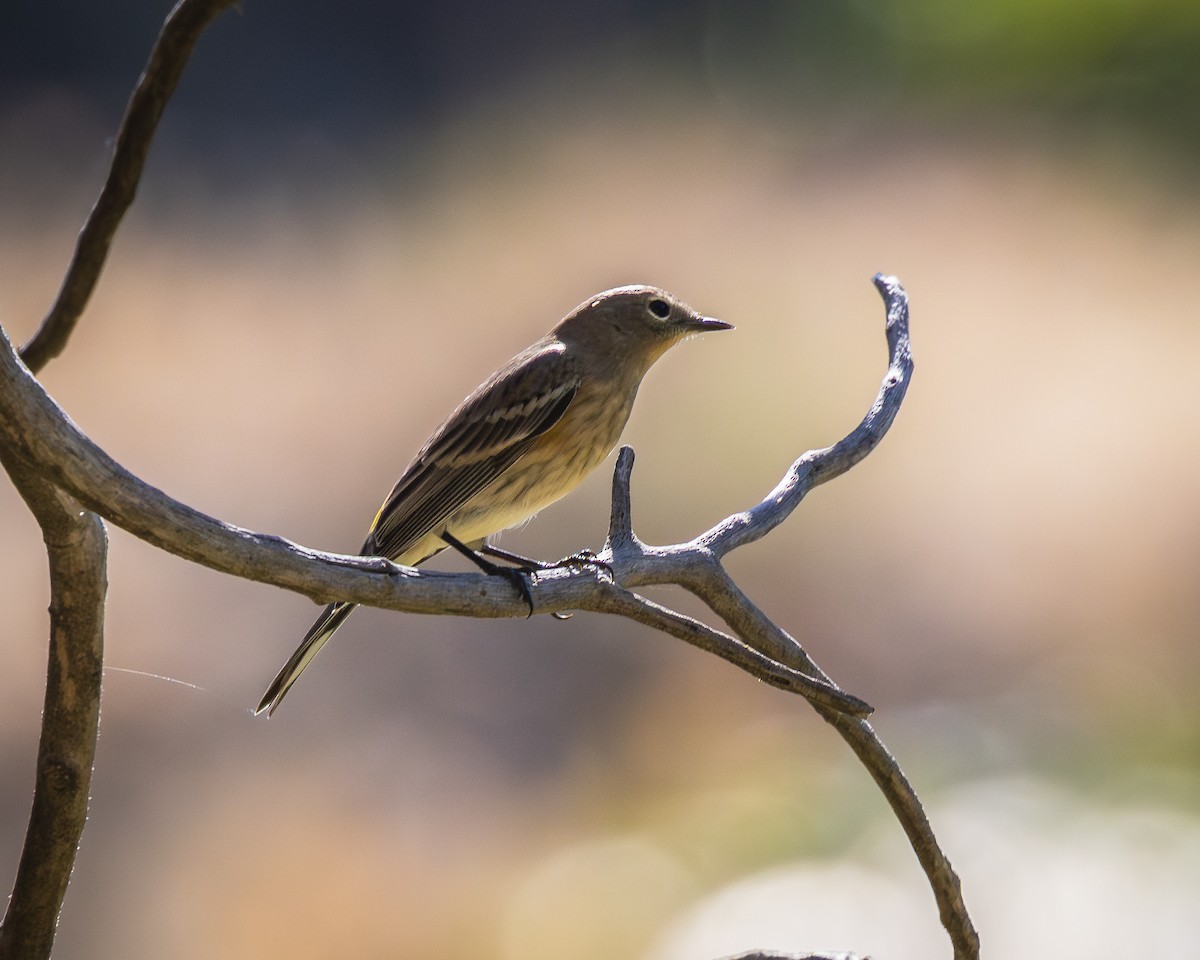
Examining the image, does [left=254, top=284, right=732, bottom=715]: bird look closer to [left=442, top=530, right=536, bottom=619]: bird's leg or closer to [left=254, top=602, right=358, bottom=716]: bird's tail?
[left=442, top=530, right=536, bottom=619]: bird's leg

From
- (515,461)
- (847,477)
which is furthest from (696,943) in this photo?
(847,477)

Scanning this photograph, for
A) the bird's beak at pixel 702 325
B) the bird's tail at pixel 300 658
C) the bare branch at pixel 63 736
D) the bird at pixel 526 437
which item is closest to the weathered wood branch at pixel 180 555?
the bare branch at pixel 63 736

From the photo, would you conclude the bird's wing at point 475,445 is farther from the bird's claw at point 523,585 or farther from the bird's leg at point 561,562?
the bird's claw at point 523,585

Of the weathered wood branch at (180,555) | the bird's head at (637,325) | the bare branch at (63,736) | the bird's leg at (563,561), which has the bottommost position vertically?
the bare branch at (63,736)

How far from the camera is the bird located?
3795 mm

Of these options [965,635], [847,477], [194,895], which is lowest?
[194,895]

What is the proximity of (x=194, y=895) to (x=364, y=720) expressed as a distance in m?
1.09

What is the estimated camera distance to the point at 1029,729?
6.04 metres

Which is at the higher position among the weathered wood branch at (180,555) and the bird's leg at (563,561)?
the bird's leg at (563,561)

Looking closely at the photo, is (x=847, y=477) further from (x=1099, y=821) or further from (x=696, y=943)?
(x=696, y=943)

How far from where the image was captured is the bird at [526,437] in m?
3.79

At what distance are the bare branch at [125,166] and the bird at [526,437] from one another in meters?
1.23

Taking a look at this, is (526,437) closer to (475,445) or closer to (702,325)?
(475,445)

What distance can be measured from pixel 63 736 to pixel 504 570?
94cm
